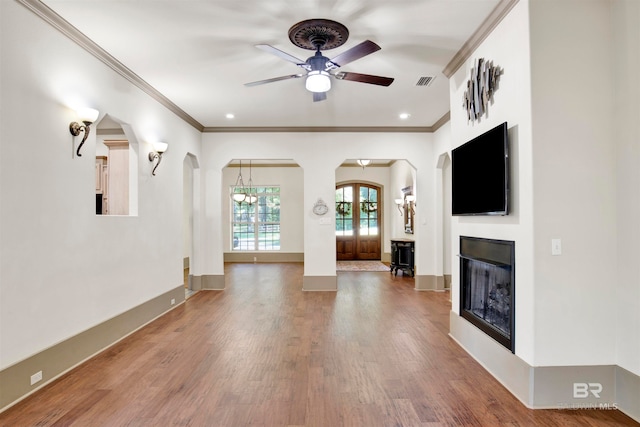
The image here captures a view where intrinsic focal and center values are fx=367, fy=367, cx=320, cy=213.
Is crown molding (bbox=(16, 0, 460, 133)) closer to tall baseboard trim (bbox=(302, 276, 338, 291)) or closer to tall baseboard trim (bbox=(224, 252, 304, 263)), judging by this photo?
tall baseboard trim (bbox=(302, 276, 338, 291))

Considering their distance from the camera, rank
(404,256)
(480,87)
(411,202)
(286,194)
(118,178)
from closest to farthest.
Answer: (480,87) < (118,178) < (404,256) < (411,202) < (286,194)

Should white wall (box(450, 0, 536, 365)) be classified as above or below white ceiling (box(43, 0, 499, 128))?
below

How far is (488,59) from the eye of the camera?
10.4 ft

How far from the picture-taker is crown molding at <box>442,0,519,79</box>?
9.32ft

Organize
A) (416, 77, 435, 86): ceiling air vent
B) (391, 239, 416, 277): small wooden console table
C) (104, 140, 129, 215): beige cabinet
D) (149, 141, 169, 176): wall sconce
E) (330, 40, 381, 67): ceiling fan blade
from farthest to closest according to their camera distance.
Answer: (391, 239, 416, 277): small wooden console table, (149, 141, 169, 176): wall sconce, (104, 140, 129, 215): beige cabinet, (416, 77, 435, 86): ceiling air vent, (330, 40, 381, 67): ceiling fan blade

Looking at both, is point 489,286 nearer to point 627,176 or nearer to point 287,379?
point 627,176

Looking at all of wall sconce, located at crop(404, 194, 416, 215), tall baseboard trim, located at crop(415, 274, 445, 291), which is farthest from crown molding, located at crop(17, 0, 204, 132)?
wall sconce, located at crop(404, 194, 416, 215)

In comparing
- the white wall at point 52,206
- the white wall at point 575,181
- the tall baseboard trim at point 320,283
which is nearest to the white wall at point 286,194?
the tall baseboard trim at point 320,283

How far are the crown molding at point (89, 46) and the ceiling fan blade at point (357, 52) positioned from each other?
88.3 inches

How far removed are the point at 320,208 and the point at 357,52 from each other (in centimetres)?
381

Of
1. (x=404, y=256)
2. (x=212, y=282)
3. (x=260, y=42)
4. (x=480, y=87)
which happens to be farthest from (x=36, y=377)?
(x=404, y=256)

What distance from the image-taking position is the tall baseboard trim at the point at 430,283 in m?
6.72

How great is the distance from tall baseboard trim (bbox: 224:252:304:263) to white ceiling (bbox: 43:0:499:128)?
6.41m

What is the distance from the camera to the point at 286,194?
11336mm
